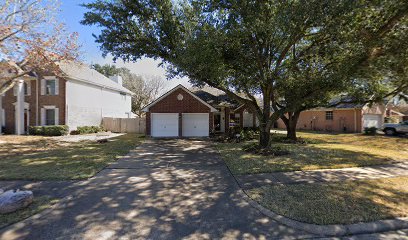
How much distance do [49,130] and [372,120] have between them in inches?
1341

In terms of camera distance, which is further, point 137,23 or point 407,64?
point 137,23

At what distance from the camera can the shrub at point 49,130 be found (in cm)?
1848

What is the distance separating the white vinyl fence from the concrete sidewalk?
18713 mm

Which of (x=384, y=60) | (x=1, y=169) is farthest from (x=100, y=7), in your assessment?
(x=384, y=60)

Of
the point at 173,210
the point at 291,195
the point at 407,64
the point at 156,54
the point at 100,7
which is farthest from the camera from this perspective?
the point at 156,54

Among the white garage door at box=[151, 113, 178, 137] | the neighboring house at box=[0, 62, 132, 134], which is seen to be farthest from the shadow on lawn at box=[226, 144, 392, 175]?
the neighboring house at box=[0, 62, 132, 134]

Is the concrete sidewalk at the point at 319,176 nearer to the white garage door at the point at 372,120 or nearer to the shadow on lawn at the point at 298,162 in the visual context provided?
the shadow on lawn at the point at 298,162

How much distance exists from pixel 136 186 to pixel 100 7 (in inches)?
372

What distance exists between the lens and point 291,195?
5.16 metres

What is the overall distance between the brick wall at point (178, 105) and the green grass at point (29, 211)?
13.9m

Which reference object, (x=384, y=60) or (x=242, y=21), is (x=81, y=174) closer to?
(x=242, y=21)

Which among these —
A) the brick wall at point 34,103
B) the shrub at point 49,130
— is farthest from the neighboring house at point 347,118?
the brick wall at point 34,103

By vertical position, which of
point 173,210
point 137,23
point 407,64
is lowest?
point 173,210

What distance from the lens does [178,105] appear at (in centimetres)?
1872
